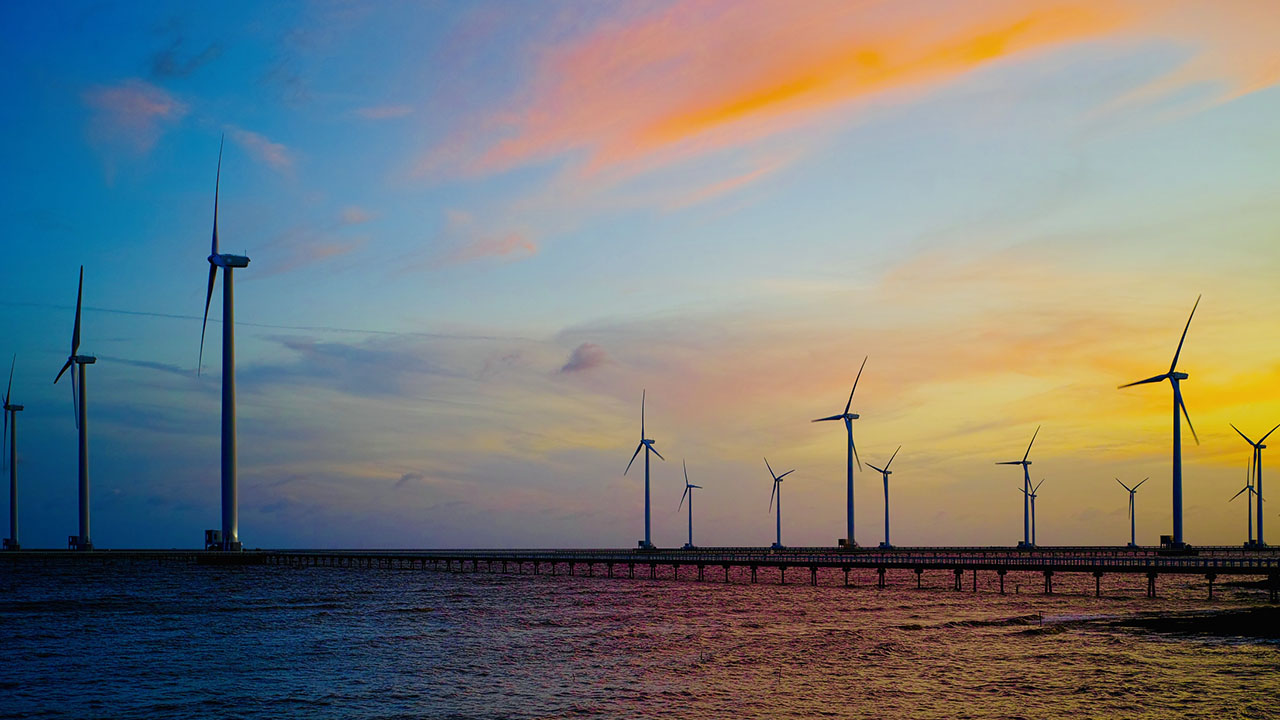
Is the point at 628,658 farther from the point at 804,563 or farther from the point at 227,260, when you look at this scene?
the point at 227,260

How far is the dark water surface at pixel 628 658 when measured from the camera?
40844 millimetres

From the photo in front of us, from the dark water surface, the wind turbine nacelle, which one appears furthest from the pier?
the wind turbine nacelle

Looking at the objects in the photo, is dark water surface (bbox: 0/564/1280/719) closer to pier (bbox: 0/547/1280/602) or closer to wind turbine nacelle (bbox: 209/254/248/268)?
pier (bbox: 0/547/1280/602)

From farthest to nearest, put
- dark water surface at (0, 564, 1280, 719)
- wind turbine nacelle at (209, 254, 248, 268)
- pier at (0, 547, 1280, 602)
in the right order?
wind turbine nacelle at (209, 254, 248, 268), pier at (0, 547, 1280, 602), dark water surface at (0, 564, 1280, 719)

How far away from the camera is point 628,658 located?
54531 mm

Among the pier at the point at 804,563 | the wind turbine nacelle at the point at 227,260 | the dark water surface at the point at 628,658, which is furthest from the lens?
the wind turbine nacelle at the point at 227,260

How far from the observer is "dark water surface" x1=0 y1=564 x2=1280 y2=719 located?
40.8 metres

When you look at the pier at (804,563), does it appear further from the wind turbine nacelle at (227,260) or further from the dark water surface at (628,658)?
the wind turbine nacelle at (227,260)

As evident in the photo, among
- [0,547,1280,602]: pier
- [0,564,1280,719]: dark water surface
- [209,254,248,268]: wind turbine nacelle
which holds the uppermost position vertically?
[209,254,248,268]: wind turbine nacelle

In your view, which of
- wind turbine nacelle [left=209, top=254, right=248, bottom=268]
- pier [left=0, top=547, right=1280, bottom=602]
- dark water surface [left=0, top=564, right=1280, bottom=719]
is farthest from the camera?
wind turbine nacelle [left=209, top=254, right=248, bottom=268]

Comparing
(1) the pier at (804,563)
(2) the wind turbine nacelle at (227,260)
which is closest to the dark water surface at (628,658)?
(1) the pier at (804,563)

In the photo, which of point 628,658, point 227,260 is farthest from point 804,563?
A: point 227,260

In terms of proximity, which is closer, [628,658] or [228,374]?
[628,658]

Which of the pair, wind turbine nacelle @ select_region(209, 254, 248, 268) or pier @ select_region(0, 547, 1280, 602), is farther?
wind turbine nacelle @ select_region(209, 254, 248, 268)
